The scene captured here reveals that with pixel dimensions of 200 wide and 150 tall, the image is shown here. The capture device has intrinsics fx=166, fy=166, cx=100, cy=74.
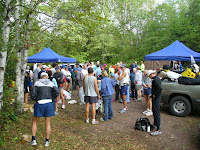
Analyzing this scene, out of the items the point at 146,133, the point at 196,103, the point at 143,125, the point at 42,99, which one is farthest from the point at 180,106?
the point at 42,99

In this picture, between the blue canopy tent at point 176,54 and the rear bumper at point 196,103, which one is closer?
the rear bumper at point 196,103

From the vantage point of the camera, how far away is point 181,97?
20.0 feet

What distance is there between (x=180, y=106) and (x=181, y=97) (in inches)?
14.3

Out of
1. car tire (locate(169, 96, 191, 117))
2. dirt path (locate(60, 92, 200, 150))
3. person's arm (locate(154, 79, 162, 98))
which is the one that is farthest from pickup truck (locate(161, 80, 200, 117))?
person's arm (locate(154, 79, 162, 98))

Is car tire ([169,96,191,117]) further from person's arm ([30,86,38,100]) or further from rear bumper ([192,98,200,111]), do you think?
person's arm ([30,86,38,100])

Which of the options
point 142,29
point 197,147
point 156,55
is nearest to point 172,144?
point 197,147

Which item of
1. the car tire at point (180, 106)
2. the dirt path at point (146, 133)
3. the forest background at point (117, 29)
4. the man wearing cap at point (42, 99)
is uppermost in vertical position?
the forest background at point (117, 29)

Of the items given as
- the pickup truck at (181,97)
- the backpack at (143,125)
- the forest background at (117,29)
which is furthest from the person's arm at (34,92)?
the pickup truck at (181,97)

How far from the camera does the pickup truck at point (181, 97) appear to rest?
5.79 metres

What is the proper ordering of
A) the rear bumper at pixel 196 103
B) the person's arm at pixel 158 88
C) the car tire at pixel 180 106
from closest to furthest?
1. the person's arm at pixel 158 88
2. the rear bumper at pixel 196 103
3. the car tire at pixel 180 106

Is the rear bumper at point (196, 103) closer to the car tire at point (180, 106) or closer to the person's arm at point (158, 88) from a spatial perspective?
the car tire at point (180, 106)

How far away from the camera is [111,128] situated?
533cm

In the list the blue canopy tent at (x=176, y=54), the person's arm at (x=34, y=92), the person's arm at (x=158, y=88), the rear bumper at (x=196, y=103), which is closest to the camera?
the person's arm at (x=34, y=92)

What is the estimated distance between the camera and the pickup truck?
5793mm
